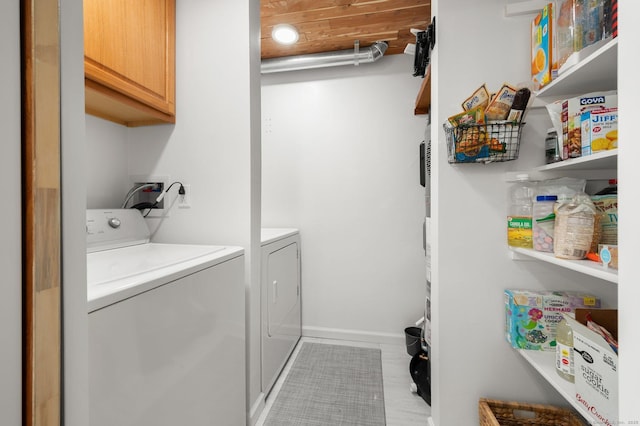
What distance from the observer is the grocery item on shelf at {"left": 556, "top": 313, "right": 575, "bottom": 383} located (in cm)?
108

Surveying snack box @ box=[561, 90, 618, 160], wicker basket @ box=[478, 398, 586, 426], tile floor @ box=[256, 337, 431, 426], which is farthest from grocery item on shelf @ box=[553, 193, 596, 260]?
tile floor @ box=[256, 337, 431, 426]

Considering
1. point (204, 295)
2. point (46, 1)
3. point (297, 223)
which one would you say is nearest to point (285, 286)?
point (297, 223)

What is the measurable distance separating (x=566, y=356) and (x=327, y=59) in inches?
99.7

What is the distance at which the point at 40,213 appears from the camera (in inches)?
18.3

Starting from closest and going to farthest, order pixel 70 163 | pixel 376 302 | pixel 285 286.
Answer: pixel 70 163 → pixel 285 286 → pixel 376 302

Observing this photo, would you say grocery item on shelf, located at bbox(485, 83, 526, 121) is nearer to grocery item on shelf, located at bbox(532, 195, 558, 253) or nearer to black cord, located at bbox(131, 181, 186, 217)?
grocery item on shelf, located at bbox(532, 195, 558, 253)

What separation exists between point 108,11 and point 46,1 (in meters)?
1.03

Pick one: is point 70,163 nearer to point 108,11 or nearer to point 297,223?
point 108,11

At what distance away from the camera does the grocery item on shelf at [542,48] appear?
1.15 metres

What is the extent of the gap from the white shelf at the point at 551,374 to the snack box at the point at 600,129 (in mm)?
830

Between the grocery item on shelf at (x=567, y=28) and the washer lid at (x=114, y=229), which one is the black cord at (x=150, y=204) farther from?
the grocery item on shelf at (x=567, y=28)

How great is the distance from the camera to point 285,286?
220 cm

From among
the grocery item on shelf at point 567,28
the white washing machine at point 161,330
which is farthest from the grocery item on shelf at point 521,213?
the white washing machine at point 161,330

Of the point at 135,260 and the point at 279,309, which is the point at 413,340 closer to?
the point at 279,309
